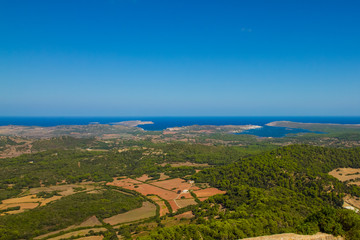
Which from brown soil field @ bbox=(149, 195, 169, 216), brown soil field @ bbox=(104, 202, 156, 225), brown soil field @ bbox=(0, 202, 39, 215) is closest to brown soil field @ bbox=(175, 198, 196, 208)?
brown soil field @ bbox=(149, 195, 169, 216)

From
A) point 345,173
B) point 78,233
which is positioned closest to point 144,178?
point 78,233

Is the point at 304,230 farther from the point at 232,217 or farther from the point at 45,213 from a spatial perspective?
the point at 45,213

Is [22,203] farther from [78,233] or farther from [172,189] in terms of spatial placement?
[172,189]

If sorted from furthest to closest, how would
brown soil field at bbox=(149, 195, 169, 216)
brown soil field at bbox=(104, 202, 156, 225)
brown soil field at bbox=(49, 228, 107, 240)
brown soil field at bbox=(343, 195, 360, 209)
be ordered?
brown soil field at bbox=(149, 195, 169, 216), brown soil field at bbox=(343, 195, 360, 209), brown soil field at bbox=(104, 202, 156, 225), brown soil field at bbox=(49, 228, 107, 240)

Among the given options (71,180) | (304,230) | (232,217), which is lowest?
(71,180)

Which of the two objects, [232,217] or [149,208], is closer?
[232,217]

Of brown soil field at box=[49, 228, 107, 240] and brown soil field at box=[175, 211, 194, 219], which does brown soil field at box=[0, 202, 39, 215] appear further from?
brown soil field at box=[175, 211, 194, 219]

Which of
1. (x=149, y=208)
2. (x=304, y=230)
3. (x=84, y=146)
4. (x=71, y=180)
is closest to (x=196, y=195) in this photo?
(x=149, y=208)
